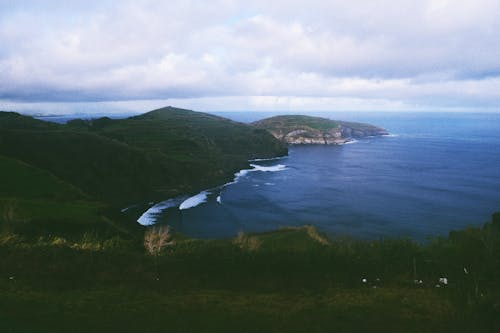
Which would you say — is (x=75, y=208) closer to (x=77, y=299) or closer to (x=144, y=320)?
(x=77, y=299)

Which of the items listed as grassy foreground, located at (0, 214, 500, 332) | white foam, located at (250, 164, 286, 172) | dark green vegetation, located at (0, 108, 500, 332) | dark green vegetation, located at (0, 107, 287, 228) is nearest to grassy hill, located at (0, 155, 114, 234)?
dark green vegetation, located at (0, 107, 287, 228)

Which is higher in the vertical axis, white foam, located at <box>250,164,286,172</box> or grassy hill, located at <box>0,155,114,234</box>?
grassy hill, located at <box>0,155,114,234</box>

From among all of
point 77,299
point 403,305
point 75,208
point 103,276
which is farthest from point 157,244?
point 75,208

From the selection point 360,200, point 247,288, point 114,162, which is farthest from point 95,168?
point 247,288

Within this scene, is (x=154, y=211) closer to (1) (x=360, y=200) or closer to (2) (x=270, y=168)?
(1) (x=360, y=200)

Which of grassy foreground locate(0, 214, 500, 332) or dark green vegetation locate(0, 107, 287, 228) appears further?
dark green vegetation locate(0, 107, 287, 228)

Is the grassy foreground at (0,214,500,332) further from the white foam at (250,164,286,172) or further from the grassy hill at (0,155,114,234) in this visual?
the white foam at (250,164,286,172)
